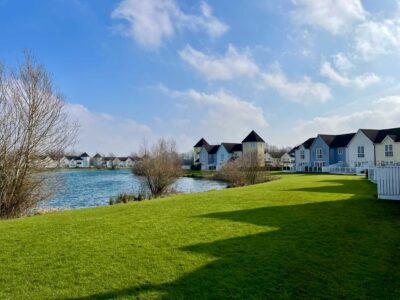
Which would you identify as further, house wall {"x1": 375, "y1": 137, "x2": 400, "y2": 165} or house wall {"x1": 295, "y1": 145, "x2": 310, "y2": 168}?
house wall {"x1": 295, "y1": 145, "x2": 310, "y2": 168}

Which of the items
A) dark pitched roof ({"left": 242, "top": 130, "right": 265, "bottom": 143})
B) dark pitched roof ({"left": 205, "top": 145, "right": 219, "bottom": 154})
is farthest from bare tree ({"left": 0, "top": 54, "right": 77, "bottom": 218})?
dark pitched roof ({"left": 205, "top": 145, "right": 219, "bottom": 154})

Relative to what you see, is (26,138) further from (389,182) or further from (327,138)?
(327,138)

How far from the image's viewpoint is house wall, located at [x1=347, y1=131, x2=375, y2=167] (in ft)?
144

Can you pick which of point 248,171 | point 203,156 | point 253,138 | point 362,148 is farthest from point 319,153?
point 203,156

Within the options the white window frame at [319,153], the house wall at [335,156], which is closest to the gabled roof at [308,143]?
the white window frame at [319,153]

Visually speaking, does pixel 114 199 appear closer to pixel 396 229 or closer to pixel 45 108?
pixel 45 108

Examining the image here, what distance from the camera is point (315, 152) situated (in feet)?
178

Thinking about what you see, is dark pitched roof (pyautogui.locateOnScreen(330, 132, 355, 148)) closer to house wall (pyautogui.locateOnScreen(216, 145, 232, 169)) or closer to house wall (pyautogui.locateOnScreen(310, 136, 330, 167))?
house wall (pyautogui.locateOnScreen(310, 136, 330, 167))

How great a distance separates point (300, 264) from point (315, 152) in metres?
51.6

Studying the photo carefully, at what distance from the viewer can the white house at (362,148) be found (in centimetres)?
4416

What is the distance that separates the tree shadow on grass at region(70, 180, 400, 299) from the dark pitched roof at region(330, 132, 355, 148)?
43.8 m

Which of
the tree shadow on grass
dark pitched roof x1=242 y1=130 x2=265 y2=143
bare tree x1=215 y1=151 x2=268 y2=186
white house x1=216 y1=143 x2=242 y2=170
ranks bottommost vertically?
the tree shadow on grass

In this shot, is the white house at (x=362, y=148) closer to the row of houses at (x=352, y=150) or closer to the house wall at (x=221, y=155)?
the row of houses at (x=352, y=150)

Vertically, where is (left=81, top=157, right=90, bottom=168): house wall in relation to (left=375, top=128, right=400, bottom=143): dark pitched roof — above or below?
below
